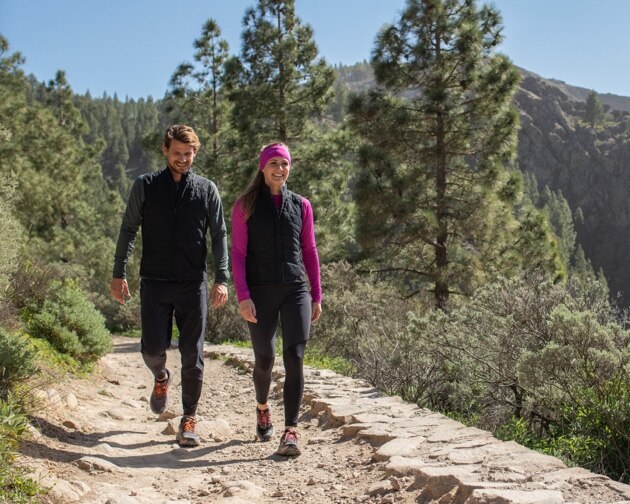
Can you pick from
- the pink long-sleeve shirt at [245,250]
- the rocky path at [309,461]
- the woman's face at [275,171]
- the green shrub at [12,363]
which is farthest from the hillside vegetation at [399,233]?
the woman's face at [275,171]

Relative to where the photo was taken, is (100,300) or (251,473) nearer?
(251,473)

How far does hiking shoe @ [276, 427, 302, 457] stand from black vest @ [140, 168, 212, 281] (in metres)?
1.15

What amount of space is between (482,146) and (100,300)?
17.4m

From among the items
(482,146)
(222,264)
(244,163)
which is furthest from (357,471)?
(244,163)

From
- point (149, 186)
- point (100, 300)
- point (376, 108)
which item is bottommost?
point (100, 300)

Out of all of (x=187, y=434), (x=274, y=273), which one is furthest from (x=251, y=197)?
(x=187, y=434)

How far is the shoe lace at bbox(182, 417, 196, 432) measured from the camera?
14.0 ft

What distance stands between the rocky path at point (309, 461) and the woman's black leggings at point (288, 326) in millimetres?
462

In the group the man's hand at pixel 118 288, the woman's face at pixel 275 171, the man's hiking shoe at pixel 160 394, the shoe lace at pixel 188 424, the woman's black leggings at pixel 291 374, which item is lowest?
the shoe lace at pixel 188 424

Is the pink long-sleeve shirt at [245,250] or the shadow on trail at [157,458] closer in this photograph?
the shadow on trail at [157,458]

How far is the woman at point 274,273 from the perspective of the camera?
13.0 ft

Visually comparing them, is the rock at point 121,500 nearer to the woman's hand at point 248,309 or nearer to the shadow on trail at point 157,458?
the shadow on trail at point 157,458

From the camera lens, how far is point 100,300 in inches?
990

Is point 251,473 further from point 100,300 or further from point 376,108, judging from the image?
point 100,300
